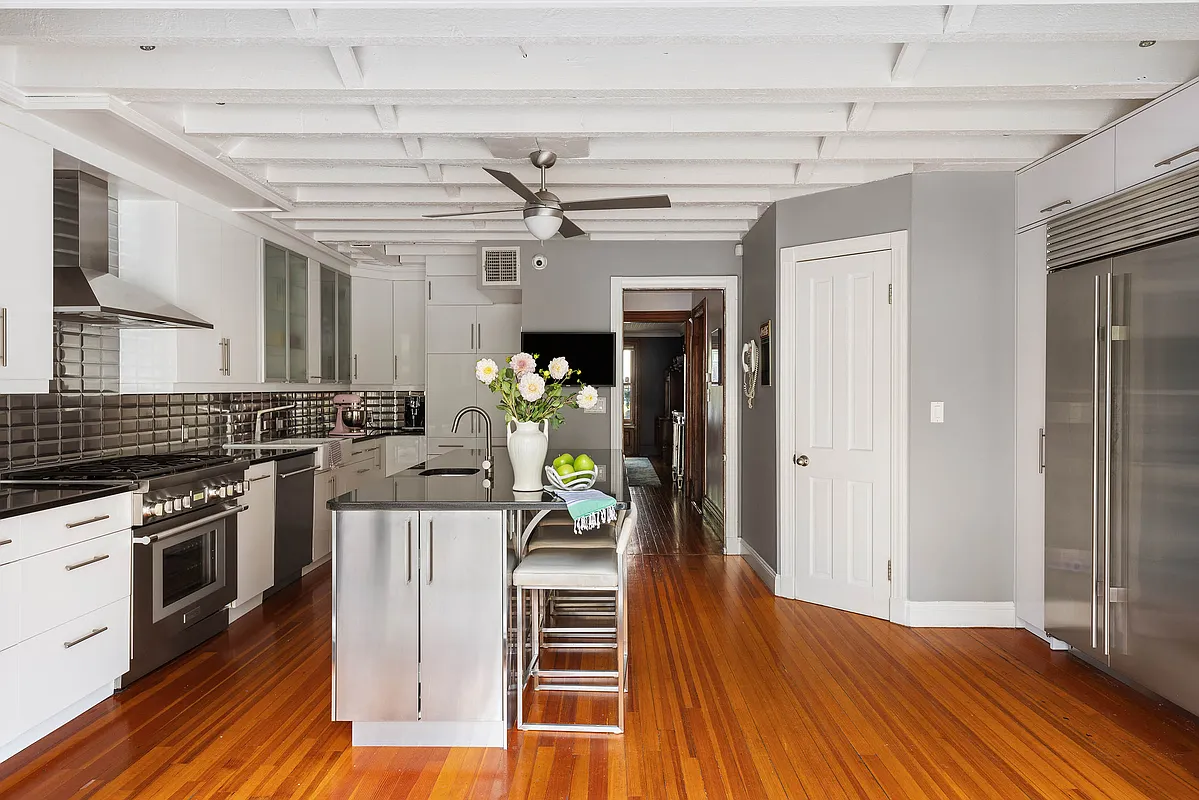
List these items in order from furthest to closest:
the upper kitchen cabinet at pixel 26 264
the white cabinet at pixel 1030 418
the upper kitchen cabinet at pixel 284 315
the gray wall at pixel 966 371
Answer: the upper kitchen cabinet at pixel 284 315
the gray wall at pixel 966 371
the white cabinet at pixel 1030 418
the upper kitchen cabinet at pixel 26 264

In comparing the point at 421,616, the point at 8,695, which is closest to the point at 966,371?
the point at 421,616

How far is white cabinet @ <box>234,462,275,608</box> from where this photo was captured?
412 centimetres

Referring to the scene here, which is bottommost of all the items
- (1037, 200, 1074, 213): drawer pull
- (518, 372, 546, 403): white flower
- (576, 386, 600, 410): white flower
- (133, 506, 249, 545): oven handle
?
(133, 506, 249, 545): oven handle

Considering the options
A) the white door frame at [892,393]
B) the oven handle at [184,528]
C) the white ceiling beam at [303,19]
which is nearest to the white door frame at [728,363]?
the white door frame at [892,393]

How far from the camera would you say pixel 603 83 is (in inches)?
113

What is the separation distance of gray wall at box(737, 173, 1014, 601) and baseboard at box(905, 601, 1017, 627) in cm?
5

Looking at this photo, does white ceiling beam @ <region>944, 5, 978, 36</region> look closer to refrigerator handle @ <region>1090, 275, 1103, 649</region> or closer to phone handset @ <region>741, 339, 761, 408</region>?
refrigerator handle @ <region>1090, 275, 1103, 649</region>

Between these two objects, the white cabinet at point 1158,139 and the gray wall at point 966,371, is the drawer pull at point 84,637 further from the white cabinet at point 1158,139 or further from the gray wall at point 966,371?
the white cabinet at point 1158,139

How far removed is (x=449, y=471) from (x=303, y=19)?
204cm

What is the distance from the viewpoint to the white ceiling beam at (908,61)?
261 cm

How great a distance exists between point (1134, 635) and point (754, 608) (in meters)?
1.88

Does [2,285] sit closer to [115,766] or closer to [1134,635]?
[115,766]

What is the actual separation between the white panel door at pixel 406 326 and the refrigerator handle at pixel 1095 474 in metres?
5.53

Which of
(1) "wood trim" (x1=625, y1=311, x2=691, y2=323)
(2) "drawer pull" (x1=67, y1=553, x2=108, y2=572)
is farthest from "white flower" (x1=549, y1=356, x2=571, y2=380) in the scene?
(1) "wood trim" (x1=625, y1=311, x2=691, y2=323)
